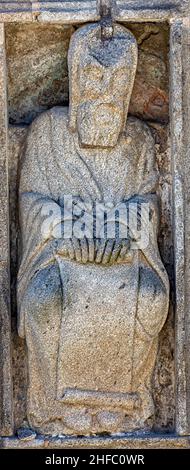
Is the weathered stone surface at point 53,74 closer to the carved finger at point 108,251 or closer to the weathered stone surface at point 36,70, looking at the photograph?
the weathered stone surface at point 36,70

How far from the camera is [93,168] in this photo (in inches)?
513

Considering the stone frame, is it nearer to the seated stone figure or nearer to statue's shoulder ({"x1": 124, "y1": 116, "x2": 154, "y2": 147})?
the seated stone figure

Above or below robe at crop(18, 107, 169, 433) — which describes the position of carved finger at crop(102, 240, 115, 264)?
above

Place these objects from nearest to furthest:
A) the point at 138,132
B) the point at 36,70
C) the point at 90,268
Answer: the point at 90,268, the point at 138,132, the point at 36,70

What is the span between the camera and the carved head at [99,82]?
1288 cm

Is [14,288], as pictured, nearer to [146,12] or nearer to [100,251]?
[100,251]

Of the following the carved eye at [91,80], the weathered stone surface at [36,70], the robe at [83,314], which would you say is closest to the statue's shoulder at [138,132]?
the robe at [83,314]

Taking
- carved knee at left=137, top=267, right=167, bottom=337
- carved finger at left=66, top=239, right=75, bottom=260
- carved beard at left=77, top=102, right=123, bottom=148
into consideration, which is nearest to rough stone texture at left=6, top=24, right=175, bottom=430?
carved knee at left=137, top=267, right=167, bottom=337

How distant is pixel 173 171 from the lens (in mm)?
13023

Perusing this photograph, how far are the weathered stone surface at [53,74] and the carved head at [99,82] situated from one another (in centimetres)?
33

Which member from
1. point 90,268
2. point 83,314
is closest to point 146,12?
point 90,268

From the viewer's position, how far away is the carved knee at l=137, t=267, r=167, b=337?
12695mm

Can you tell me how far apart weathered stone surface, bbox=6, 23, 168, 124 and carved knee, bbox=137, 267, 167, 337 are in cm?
118

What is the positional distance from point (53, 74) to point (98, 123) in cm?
62
